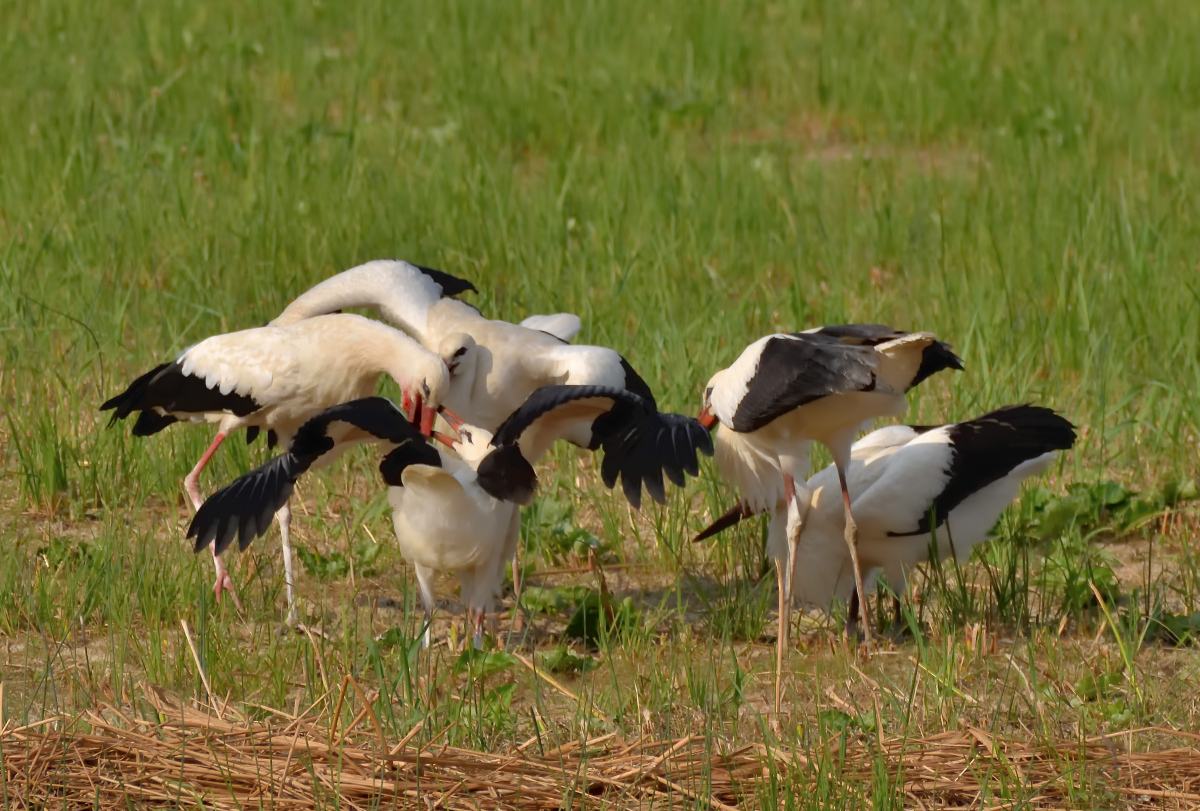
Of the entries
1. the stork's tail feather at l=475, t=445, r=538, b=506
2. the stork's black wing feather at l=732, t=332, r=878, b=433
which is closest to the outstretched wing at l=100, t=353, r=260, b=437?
the stork's tail feather at l=475, t=445, r=538, b=506

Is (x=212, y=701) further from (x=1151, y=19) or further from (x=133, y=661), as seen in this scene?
(x=1151, y=19)

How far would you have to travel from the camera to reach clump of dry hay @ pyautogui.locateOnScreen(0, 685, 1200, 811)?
3.34 meters

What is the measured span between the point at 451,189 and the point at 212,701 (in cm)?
474

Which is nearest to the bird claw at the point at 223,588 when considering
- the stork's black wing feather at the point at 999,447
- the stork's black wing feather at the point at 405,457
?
the stork's black wing feather at the point at 405,457

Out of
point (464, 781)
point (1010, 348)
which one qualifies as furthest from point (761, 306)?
point (464, 781)

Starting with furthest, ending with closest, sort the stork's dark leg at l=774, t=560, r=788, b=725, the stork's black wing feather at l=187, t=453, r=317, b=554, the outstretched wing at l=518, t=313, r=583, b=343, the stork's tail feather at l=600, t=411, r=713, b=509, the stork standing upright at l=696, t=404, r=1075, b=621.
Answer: the outstretched wing at l=518, t=313, r=583, b=343 → the stork standing upright at l=696, t=404, r=1075, b=621 → the stork's dark leg at l=774, t=560, r=788, b=725 → the stork's tail feather at l=600, t=411, r=713, b=509 → the stork's black wing feather at l=187, t=453, r=317, b=554

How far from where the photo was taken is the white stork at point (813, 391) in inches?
172

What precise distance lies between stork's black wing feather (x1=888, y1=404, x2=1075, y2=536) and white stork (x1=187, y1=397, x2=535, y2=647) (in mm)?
1341

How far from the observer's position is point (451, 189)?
323 inches

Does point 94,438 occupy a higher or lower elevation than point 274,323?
lower

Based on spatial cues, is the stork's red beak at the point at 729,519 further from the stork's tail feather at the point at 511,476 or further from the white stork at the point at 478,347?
the stork's tail feather at the point at 511,476

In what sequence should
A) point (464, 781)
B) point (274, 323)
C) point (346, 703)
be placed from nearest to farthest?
point (464, 781), point (346, 703), point (274, 323)

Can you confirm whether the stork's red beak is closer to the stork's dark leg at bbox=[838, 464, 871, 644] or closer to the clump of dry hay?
the stork's dark leg at bbox=[838, 464, 871, 644]

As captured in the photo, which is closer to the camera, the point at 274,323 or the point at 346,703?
the point at 346,703
